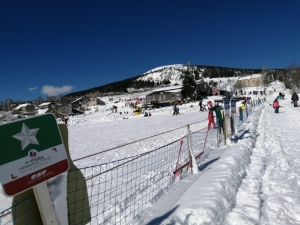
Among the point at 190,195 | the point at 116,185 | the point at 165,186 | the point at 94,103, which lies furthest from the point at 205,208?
the point at 94,103

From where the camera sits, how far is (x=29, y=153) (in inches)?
69.2

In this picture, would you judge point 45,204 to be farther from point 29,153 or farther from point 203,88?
point 203,88

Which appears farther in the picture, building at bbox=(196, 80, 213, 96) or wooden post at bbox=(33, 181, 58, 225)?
building at bbox=(196, 80, 213, 96)

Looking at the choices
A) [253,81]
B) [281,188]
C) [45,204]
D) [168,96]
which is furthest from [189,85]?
[253,81]

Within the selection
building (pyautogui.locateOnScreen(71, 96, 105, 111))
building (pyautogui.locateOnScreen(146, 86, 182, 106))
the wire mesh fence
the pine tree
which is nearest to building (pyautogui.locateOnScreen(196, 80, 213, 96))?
building (pyautogui.locateOnScreen(146, 86, 182, 106))

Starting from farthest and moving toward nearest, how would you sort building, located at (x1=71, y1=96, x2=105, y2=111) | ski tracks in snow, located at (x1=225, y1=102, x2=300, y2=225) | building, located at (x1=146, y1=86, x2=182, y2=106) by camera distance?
building, located at (x1=71, y1=96, x2=105, y2=111)
building, located at (x1=146, y1=86, x2=182, y2=106)
ski tracks in snow, located at (x1=225, y1=102, x2=300, y2=225)

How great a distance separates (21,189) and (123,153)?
8.39 m

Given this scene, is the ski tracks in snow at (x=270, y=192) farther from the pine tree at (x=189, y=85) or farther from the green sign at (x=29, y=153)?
the pine tree at (x=189, y=85)

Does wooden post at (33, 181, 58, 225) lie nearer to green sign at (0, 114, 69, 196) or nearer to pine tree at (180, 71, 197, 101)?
green sign at (0, 114, 69, 196)

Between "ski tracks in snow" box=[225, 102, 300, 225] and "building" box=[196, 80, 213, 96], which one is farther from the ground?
"building" box=[196, 80, 213, 96]

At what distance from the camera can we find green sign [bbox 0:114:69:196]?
1.66m

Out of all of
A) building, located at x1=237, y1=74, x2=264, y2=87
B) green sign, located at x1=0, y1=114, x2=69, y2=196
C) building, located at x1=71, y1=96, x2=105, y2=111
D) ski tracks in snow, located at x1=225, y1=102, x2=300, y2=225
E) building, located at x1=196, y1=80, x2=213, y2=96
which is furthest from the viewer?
building, located at x1=237, y1=74, x2=264, y2=87

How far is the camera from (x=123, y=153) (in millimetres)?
10023

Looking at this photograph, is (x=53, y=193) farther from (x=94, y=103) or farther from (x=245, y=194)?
(x=94, y=103)
